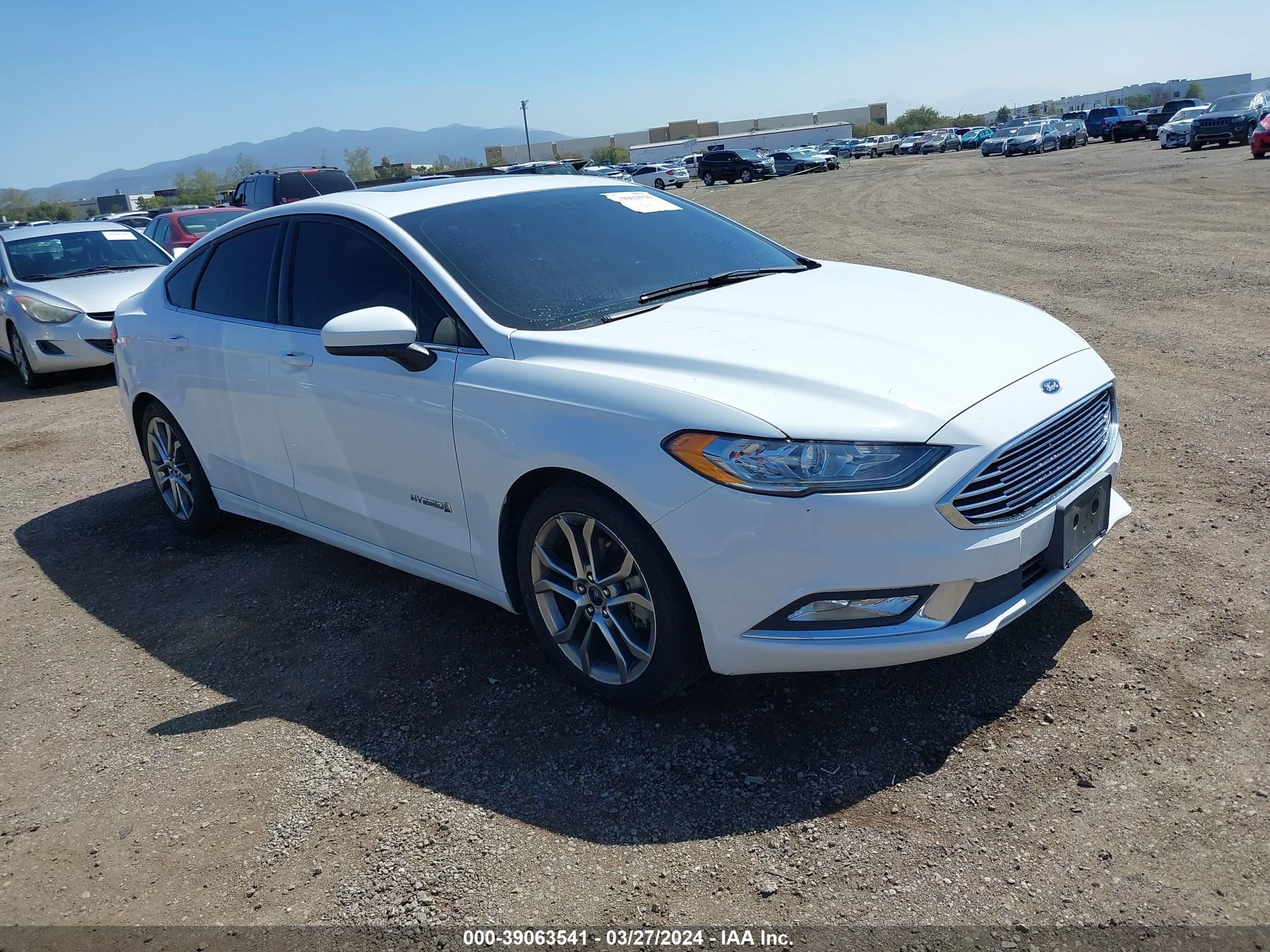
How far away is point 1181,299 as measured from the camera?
8.84m

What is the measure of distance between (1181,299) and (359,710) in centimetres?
842

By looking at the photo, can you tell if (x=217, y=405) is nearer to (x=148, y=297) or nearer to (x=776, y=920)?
(x=148, y=297)

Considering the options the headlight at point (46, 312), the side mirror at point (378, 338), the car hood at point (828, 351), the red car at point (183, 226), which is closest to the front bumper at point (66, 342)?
the headlight at point (46, 312)

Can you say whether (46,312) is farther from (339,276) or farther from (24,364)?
(339,276)

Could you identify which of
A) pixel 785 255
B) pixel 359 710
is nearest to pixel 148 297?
pixel 359 710

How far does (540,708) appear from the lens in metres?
3.49

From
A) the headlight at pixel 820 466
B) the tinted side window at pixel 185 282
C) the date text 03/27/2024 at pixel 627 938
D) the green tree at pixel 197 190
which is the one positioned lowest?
the date text 03/27/2024 at pixel 627 938

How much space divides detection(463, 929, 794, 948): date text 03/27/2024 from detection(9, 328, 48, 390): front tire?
10477mm

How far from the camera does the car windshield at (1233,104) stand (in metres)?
32.0

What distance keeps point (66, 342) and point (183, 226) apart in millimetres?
5802

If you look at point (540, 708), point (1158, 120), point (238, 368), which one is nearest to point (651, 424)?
→ point (540, 708)

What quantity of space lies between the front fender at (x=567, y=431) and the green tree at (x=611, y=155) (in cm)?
10216

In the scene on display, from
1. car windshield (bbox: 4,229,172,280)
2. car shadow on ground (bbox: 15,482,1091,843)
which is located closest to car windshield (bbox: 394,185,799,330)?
car shadow on ground (bbox: 15,482,1091,843)

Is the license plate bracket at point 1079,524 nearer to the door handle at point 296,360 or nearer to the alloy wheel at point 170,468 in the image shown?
the door handle at point 296,360
